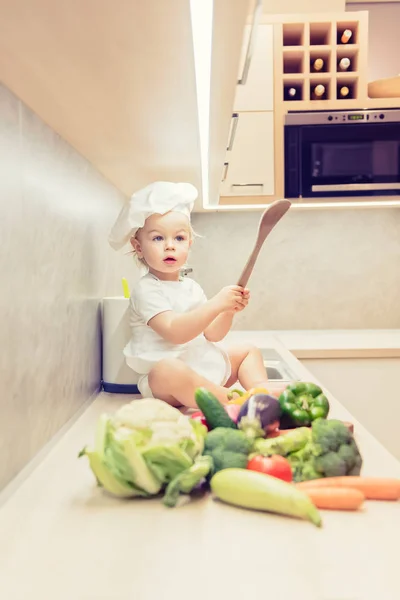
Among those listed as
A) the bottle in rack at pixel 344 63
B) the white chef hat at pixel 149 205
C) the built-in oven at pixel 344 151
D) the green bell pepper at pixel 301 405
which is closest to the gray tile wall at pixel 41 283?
the white chef hat at pixel 149 205

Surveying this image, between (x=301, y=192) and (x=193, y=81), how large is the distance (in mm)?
1393

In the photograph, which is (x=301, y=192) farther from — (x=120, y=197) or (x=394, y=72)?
(x=394, y=72)

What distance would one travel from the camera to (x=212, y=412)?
81 centimetres

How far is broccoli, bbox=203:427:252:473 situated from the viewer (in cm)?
69

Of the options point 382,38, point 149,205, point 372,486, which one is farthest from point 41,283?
point 382,38

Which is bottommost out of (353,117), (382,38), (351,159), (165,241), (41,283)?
(41,283)

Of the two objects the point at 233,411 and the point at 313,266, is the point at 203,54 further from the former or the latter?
the point at 313,266

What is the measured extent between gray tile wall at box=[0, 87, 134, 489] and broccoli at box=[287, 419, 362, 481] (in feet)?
1.26

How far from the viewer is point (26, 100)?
82 centimetres

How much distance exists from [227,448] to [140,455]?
126 millimetres

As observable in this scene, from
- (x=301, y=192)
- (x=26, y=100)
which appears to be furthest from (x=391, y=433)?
(x=26, y=100)

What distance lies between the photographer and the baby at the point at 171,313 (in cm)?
113

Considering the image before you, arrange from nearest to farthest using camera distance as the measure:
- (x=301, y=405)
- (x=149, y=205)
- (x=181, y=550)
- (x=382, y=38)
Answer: (x=181, y=550)
(x=301, y=405)
(x=149, y=205)
(x=382, y=38)

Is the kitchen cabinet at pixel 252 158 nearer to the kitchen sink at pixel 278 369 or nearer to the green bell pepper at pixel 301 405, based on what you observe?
the kitchen sink at pixel 278 369
